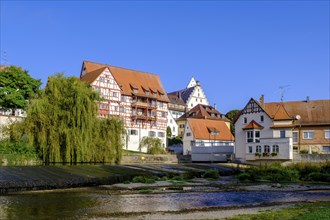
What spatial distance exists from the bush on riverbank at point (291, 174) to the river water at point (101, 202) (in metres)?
14.6

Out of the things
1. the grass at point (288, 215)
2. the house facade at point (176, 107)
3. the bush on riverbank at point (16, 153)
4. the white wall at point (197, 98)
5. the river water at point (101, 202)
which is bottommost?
the river water at point (101, 202)

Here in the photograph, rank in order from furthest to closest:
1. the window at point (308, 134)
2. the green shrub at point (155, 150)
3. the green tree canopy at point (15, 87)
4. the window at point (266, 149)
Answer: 1. the green shrub at point (155, 150)
2. the window at point (308, 134)
3. the window at point (266, 149)
4. the green tree canopy at point (15, 87)

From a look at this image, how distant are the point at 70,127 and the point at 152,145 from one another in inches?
1231

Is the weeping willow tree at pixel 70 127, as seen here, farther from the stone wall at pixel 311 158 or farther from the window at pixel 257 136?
the stone wall at pixel 311 158

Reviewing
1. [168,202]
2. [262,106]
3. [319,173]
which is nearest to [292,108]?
[262,106]

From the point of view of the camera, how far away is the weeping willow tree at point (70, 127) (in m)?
40.9

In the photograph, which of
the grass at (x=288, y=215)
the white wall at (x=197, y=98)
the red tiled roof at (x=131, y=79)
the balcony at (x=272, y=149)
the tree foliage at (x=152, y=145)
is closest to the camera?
the grass at (x=288, y=215)

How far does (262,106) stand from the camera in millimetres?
64062

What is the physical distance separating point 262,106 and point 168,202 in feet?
145

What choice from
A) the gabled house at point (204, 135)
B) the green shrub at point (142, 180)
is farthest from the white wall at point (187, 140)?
the green shrub at point (142, 180)

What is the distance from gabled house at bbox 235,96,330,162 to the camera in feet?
196

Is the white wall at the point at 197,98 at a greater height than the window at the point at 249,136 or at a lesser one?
greater

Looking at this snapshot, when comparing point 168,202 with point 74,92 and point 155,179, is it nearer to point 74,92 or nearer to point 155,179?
point 155,179

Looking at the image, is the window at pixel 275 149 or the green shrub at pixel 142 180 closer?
the green shrub at pixel 142 180
